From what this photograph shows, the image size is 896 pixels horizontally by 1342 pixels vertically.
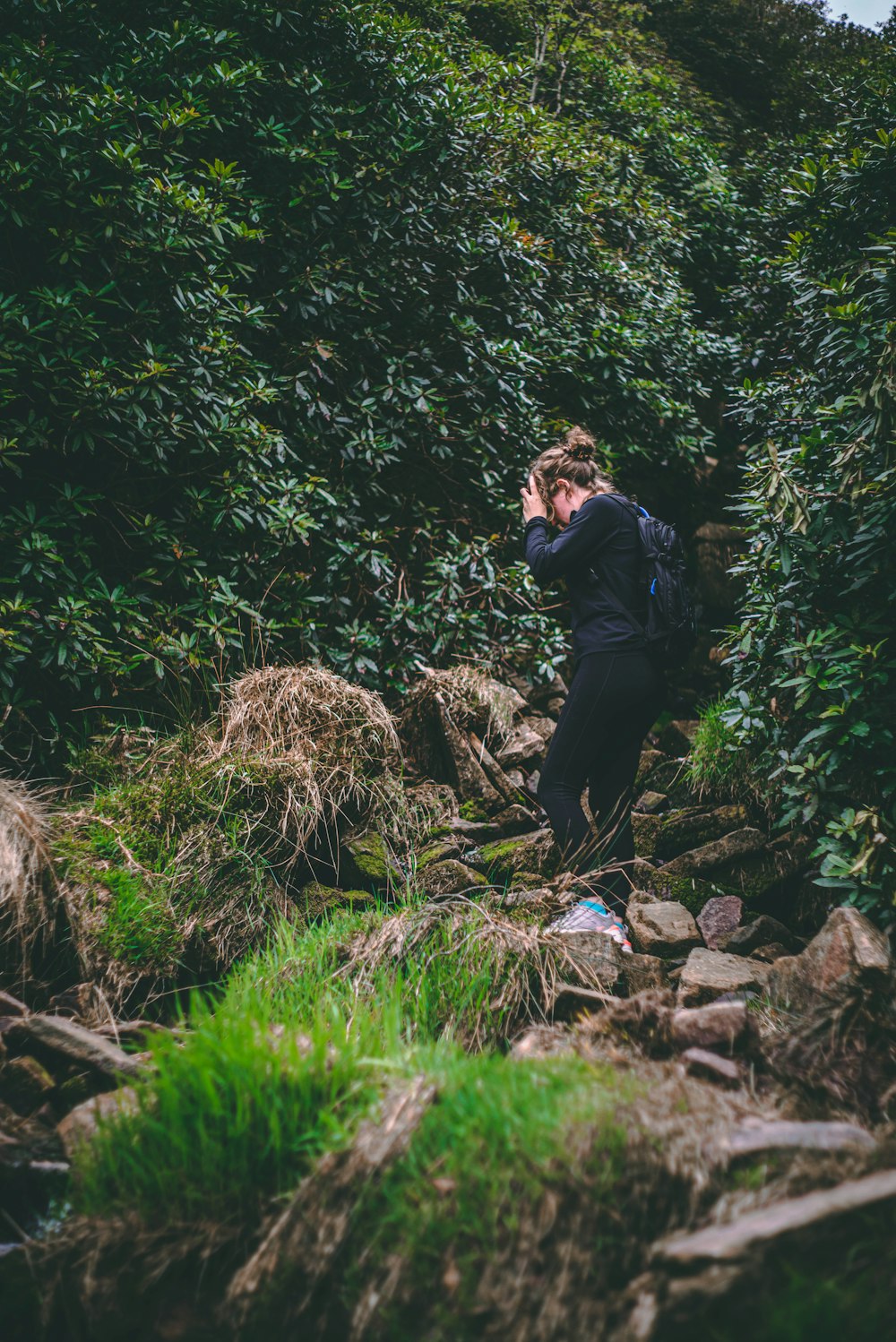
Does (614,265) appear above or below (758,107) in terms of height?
below

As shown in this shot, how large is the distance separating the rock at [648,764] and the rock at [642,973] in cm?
214

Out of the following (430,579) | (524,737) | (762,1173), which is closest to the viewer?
(762,1173)

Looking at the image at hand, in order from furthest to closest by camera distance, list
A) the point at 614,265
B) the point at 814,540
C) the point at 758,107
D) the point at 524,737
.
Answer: the point at 758,107 → the point at 614,265 → the point at 524,737 → the point at 814,540

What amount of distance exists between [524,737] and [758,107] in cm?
1005

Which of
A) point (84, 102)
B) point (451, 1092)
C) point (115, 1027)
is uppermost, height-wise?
point (84, 102)

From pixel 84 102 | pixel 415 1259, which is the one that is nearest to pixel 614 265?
pixel 84 102

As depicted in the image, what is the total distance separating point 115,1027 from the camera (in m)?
2.63

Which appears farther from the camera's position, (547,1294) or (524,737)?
(524,737)

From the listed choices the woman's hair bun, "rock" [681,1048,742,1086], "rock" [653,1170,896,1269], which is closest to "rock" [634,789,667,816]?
the woman's hair bun

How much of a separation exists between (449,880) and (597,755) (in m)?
0.89

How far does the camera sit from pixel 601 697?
3.54 meters

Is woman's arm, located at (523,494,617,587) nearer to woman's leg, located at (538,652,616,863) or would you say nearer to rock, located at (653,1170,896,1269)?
woman's leg, located at (538,652,616,863)

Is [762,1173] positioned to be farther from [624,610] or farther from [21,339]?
[21,339]

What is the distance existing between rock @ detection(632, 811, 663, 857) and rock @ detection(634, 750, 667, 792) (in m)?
0.58
